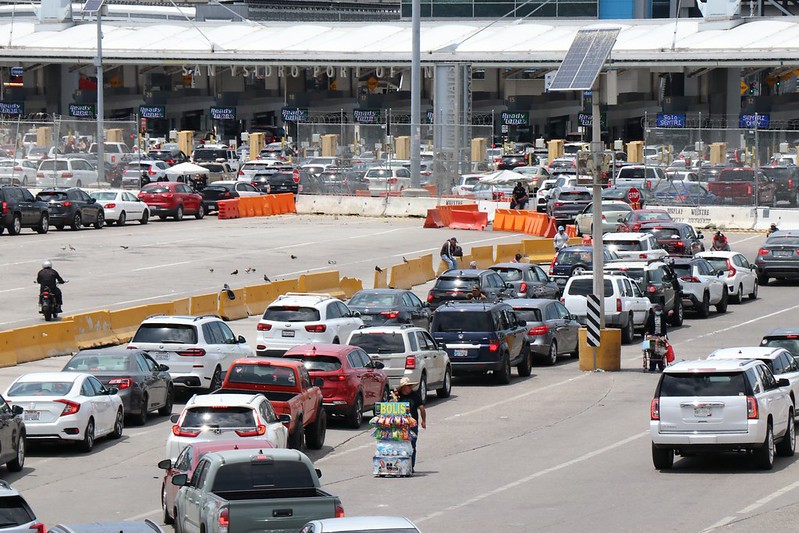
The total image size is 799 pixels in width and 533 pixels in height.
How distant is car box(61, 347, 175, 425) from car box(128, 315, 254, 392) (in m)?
1.17

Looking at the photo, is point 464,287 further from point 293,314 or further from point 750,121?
point 750,121

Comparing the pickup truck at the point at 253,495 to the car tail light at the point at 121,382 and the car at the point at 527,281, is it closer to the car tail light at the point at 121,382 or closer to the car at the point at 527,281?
the car tail light at the point at 121,382

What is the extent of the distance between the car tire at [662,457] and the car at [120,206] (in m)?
39.8

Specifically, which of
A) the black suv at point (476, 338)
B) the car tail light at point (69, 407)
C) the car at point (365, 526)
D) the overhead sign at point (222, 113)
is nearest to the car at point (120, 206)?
the black suv at point (476, 338)

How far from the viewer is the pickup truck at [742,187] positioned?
2344 inches

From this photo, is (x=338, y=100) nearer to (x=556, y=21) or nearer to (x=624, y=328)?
(x=556, y=21)

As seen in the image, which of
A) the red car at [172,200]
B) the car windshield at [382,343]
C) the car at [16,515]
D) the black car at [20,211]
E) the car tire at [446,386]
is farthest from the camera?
the red car at [172,200]

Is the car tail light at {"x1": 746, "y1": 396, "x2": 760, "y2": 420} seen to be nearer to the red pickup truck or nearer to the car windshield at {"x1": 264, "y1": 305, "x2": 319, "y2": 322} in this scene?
the red pickup truck

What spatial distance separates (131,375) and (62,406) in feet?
8.61

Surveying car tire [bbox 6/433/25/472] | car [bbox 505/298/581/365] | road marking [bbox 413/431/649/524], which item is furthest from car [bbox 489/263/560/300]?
car tire [bbox 6/433/25/472]

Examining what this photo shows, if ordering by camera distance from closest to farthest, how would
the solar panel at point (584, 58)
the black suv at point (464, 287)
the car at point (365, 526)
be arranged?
the car at point (365, 526) → the black suv at point (464, 287) → the solar panel at point (584, 58)

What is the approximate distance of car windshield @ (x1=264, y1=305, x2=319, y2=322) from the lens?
31.2 metres

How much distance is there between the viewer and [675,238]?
4853cm

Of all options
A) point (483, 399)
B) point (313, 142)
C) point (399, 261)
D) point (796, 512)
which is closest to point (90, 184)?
point (313, 142)
